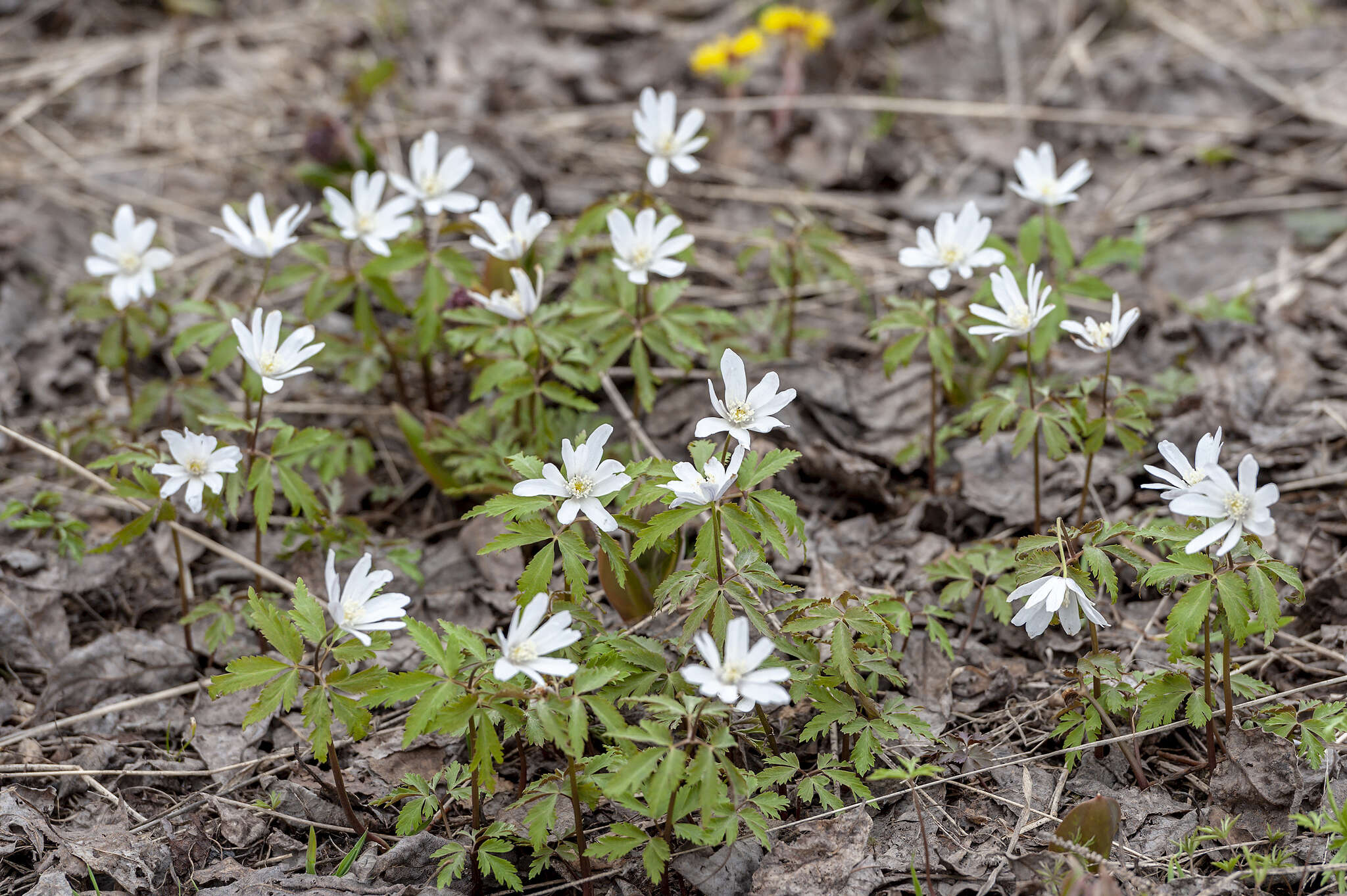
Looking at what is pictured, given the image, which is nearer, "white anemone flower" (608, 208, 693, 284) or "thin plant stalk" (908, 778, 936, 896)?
"thin plant stalk" (908, 778, 936, 896)

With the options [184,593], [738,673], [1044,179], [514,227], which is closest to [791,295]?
[1044,179]

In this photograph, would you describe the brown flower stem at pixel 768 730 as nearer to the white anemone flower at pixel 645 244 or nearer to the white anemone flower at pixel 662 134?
the white anemone flower at pixel 645 244

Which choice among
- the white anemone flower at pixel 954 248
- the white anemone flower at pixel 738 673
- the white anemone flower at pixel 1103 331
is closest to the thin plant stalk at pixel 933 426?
the white anemone flower at pixel 954 248

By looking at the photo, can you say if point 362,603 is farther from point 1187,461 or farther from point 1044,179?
point 1044,179

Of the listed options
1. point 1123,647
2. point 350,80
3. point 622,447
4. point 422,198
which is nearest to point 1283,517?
point 1123,647

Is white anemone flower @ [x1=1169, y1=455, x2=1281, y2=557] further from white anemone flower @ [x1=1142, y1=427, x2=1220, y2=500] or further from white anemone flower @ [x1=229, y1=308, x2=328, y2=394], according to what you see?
white anemone flower @ [x1=229, y1=308, x2=328, y2=394]

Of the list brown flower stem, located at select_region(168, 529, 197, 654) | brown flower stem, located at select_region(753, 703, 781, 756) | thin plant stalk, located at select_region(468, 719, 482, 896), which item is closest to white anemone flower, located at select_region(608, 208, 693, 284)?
brown flower stem, located at select_region(753, 703, 781, 756)
